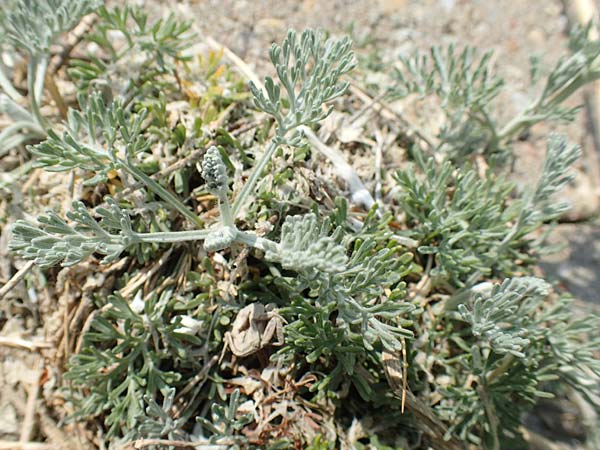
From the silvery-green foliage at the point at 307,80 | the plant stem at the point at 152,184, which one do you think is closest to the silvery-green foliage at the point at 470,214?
the silvery-green foliage at the point at 307,80

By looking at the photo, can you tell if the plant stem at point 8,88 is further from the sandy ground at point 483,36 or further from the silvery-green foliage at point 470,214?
the silvery-green foliage at point 470,214

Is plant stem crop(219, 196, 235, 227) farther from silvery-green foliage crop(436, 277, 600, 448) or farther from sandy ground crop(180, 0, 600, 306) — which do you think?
sandy ground crop(180, 0, 600, 306)

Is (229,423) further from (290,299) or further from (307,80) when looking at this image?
(307,80)

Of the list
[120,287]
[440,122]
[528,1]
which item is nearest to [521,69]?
[528,1]

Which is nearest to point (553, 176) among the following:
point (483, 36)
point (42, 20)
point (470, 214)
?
point (470, 214)

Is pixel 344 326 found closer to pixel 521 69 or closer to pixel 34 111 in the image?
pixel 34 111

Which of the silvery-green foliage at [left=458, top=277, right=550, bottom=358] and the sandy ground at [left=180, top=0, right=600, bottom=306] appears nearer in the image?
the silvery-green foliage at [left=458, top=277, right=550, bottom=358]

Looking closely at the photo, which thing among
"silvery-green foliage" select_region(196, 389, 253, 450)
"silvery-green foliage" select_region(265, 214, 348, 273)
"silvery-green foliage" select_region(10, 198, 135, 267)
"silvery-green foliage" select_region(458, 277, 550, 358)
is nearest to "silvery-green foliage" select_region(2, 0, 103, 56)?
"silvery-green foliage" select_region(10, 198, 135, 267)
